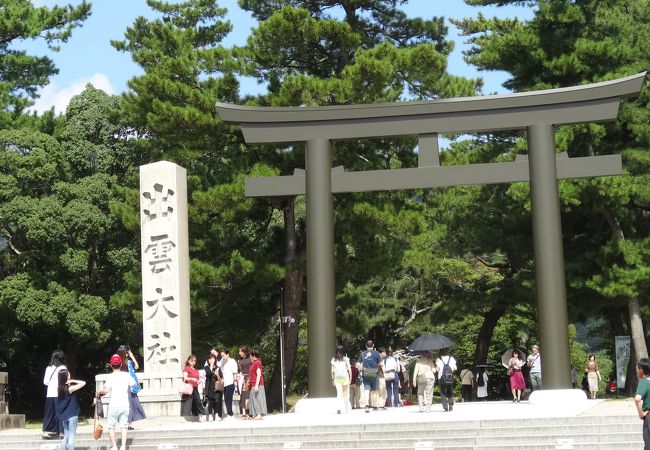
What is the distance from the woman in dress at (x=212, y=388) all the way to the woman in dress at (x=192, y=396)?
18 centimetres

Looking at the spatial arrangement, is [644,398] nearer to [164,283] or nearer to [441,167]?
[441,167]

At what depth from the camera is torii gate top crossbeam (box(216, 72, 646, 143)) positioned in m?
19.2

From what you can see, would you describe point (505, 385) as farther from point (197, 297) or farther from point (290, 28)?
point (290, 28)

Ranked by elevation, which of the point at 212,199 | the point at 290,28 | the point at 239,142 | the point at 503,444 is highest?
the point at 290,28

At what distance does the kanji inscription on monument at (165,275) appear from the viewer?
A: 20.2 m

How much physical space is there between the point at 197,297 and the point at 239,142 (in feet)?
14.4

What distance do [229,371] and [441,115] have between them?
6671 millimetres

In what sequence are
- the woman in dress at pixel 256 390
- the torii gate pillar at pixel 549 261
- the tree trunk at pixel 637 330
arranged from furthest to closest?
the tree trunk at pixel 637 330 < the torii gate pillar at pixel 549 261 < the woman in dress at pixel 256 390

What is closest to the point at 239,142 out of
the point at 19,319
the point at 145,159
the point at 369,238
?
the point at 369,238

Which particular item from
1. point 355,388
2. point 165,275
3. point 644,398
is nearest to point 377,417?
point 355,388

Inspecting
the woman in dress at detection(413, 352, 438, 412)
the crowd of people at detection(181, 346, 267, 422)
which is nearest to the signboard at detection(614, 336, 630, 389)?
the woman in dress at detection(413, 352, 438, 412)

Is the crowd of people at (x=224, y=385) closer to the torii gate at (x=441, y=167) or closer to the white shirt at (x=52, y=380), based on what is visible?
the torii gate at (x=441, y=167)

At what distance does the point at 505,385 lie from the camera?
32.4 m

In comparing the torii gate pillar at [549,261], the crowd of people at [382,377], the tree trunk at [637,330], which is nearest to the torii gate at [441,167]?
the torii gate pillar at [549,261]
